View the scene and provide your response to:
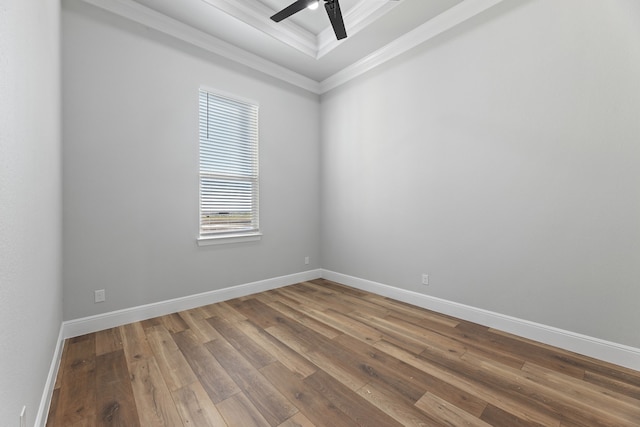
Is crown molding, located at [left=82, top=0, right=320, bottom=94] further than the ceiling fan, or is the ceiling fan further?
crown molding, located at [left=82, top=0, right=320, bottom=94]

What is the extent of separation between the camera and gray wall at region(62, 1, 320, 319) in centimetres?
234

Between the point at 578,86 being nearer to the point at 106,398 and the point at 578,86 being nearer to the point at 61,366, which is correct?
the point at 106,398

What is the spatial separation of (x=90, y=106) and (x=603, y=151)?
4334 millimetres

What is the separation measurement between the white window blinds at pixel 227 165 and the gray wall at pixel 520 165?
1.67 meters

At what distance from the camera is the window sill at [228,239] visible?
3.10 meters

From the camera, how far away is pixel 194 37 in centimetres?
297

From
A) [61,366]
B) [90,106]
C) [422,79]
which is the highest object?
[422,79]

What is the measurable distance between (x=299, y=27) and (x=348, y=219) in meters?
2.60

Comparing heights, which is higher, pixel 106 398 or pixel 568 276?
pixel 568 276

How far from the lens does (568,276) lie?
2135 mm

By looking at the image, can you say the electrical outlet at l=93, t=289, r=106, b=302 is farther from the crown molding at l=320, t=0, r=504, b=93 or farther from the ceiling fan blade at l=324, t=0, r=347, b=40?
the crown molding at l=320, t=0, r=504, b=93

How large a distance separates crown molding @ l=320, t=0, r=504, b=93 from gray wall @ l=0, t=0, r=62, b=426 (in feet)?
10.2

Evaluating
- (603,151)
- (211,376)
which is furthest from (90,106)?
(603,151)

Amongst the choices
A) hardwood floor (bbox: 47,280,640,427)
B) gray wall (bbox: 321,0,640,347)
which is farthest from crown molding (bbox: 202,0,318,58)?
hardwood floor (bbox: 47,280,640,427)
